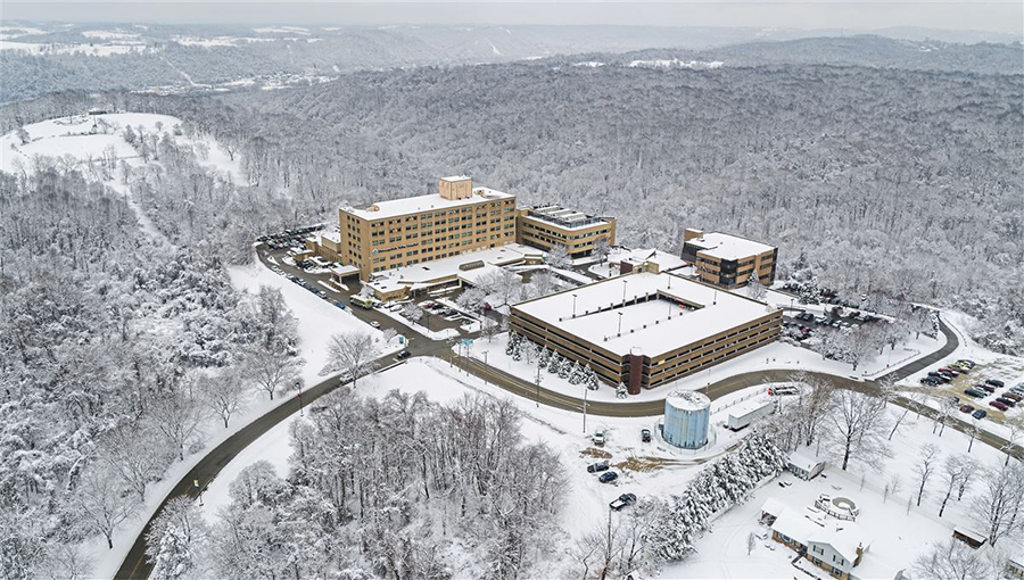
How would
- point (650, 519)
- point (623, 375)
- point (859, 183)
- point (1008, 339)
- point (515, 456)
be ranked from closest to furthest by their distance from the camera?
point (650, 519) → point (515, 456) → point (623, 375) → point (1008, 339) → point (859, 183)

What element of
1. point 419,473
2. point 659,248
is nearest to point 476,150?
point 659,248

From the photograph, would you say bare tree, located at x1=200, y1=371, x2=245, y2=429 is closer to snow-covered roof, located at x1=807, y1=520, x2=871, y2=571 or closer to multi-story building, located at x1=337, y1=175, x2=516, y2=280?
multi-story building, located at x1=337, y1=175, x2=516, y2=280

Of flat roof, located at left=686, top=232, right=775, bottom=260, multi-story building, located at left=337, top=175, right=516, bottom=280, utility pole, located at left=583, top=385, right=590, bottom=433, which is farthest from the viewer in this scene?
multi-story building, located at left=337, top=175, right=516, bottom=280

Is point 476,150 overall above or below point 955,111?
below

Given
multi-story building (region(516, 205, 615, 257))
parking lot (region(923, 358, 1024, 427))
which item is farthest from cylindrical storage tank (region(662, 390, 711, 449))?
multi-story building (region(516, 205, 615, 257))

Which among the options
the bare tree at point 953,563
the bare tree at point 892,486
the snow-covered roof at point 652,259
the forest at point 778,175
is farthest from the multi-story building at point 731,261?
the bare tree at point 953,563

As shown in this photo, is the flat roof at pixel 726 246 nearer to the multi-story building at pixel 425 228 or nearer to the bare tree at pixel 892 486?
the multi-story building at pixel 425 228

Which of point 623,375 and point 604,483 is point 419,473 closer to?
point 604,483
